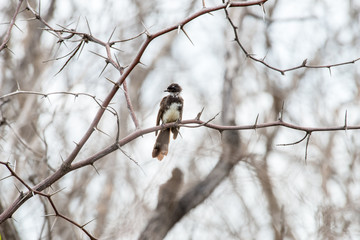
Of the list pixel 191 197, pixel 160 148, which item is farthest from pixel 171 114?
pixel 160 148

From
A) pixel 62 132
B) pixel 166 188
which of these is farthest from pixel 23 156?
pixel 62 132

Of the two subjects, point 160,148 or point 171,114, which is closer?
point 160,148

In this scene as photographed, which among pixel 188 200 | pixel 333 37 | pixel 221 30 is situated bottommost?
pixel 188 200

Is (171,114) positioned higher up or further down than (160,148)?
higher up

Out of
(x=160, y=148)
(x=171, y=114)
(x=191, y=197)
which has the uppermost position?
(x=171, y=114)

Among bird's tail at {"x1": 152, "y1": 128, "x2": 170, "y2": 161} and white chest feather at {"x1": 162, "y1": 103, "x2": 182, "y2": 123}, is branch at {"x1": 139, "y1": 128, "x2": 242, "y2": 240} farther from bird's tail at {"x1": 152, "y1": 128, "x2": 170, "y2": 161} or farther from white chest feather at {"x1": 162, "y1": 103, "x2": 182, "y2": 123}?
bird's tail at {"x1": 152, "y1": 128, "x2": 170, "y2": 161}

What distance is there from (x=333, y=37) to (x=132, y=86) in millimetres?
4603

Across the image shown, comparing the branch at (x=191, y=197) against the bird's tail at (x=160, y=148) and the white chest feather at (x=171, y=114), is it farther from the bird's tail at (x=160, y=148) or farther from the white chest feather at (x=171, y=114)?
the bird's tail at (x=160, y=148)

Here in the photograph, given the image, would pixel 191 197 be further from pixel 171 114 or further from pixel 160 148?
pixel 160 148

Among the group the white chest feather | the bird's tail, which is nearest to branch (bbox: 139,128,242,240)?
the white chest feather

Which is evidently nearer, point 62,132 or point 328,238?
point 328,238

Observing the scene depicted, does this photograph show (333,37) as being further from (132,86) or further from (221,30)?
(132,86)

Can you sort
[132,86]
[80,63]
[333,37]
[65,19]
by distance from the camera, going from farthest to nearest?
[132,86] < [333,37] < [80,63] < [65,19]

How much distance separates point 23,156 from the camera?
5773 mm
